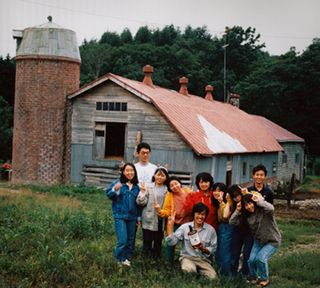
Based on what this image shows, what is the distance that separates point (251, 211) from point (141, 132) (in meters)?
9.85

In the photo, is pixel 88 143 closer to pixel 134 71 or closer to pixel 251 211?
pixel 251 211

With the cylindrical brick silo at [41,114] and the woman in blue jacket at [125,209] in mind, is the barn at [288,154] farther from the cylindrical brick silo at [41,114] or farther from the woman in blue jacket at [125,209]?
the woman in blue jacket at [125,209]

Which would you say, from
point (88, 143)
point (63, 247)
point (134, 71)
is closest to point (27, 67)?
point (88, 143)

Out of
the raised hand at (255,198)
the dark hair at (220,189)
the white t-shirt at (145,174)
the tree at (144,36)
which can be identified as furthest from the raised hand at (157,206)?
the tree at (144,36)

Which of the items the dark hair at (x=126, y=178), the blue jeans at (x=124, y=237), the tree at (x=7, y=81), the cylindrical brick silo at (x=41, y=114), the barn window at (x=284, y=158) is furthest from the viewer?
the tree at (x=7, y=81)

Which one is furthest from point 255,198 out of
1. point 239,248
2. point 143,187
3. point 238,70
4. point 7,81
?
point 238,70

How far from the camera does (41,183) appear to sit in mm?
16453

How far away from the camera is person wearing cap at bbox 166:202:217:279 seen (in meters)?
5.66

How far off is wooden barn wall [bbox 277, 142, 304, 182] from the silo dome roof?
683 inches

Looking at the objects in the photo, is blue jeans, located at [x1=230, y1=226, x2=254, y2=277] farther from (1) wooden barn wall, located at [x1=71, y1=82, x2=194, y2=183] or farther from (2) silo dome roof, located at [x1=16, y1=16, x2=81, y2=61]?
(2) silo dome roof, located at [x1=16, y1=16, x2=81, y2=61]

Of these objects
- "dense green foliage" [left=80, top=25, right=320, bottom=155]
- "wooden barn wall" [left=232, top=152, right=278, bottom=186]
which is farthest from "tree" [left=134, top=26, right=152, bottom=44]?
"wooden barn wall" [left=232, top=152, right=278, bottom=186]

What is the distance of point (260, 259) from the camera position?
5527 mm

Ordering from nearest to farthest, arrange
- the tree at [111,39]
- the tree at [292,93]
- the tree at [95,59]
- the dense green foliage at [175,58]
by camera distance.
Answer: the tree at [292,93]
the dense green foliage at [175,58]
the tree at [95,59]
the tree at [111,39]

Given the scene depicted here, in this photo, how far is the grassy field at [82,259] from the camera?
Answer: 5453 mm
